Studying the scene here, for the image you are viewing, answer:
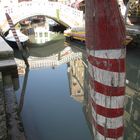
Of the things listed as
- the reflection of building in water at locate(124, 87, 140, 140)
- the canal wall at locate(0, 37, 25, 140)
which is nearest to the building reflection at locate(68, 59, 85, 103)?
the reflection of building in water at locate(124, 87, 140, 140)

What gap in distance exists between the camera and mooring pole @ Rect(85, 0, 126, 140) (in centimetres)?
80

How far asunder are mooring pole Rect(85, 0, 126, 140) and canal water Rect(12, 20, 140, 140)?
512mm

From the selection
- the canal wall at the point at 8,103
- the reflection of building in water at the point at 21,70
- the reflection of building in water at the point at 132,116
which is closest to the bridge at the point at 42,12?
the reflection of building in water at the point at 21,70

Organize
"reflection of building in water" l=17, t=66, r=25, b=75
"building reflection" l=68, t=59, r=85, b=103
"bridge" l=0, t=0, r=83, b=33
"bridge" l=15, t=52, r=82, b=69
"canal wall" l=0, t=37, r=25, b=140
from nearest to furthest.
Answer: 1. "canal wall" l=0, t=37, r=25, b=140
2. "building reflection" l=68, t=59, r=85, b=103
3. "reflection of building in water" l=17, t=66, r=25, b=75
4. "bridge" l=15, t=52, r=82, b=69
5. "bridge" l=0, t=0, r=83, b=33

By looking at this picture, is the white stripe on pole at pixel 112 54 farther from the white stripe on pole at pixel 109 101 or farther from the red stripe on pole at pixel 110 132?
the red stripe on pole at pixel 110 132

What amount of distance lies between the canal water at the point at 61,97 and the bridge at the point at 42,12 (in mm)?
2262

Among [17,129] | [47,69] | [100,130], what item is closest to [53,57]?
[47,69]

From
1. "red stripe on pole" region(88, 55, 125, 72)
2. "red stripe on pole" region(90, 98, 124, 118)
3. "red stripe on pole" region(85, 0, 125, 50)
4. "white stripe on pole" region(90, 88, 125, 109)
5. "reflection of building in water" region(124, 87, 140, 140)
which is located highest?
"red stripe on pole" region(85, 0, 125, 50)

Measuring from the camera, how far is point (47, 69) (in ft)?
24.6

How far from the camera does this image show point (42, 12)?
11.5m

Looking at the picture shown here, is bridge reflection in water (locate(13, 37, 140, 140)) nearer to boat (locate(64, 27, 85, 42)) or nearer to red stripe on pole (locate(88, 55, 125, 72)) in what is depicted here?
red stripe on pole (locate(88, 55, 125, 72))

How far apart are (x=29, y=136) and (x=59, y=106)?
1340 mm

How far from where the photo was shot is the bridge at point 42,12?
1099 centimetres

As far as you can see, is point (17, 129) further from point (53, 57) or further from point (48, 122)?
point (53, 57)
